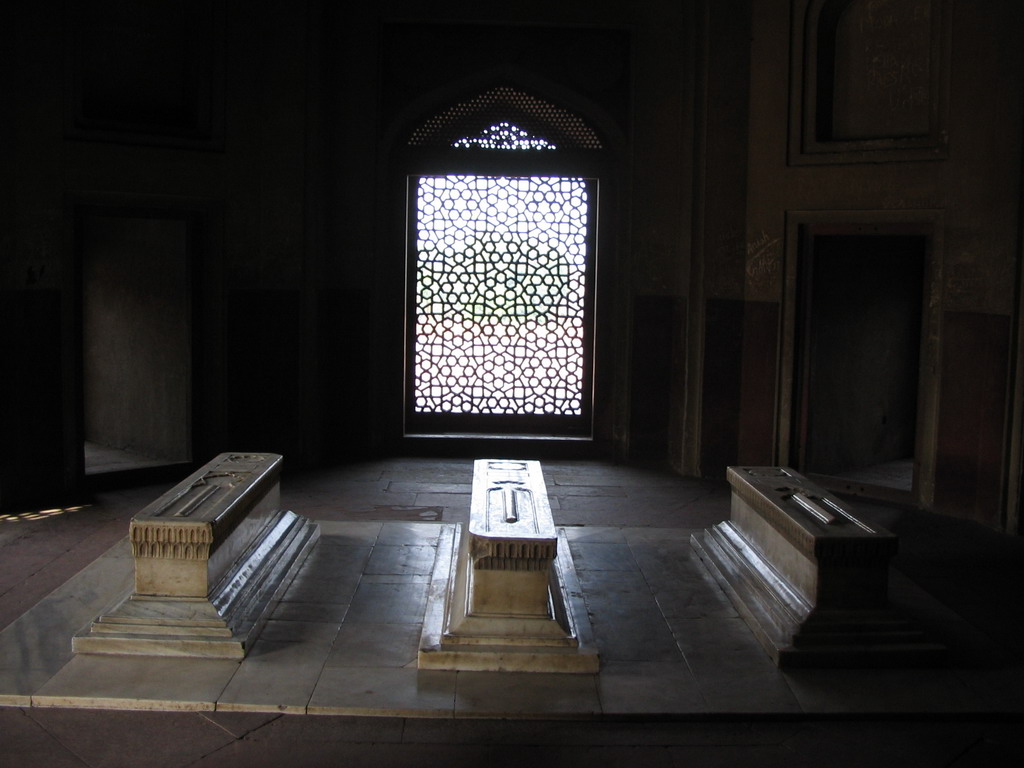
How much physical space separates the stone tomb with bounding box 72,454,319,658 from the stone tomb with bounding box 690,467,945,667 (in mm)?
2045

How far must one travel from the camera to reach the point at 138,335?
301 inches

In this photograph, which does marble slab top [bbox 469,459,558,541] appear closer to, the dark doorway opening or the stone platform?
the stone platform

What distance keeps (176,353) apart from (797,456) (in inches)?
→ 166

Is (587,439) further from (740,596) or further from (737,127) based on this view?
(740,596)

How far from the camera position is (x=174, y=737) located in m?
3.39

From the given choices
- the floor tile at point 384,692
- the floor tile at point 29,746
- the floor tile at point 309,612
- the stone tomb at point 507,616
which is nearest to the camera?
the floor tile at point 29,746

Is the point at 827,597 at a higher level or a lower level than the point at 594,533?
higher

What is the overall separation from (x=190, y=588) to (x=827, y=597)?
245 centimetres

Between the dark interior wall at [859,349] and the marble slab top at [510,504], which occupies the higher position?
the dark interior wall at [859,349]

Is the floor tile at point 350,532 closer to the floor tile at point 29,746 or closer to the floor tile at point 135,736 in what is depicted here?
the floor tile at point 135,736

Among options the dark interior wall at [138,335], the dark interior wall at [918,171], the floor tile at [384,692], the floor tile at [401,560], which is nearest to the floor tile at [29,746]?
the floor tile at [384,692]

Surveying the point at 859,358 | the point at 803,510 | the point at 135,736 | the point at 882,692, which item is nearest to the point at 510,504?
the point at 803,510

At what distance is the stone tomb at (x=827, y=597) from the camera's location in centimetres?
404

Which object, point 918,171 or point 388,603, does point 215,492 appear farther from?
point 918,171
